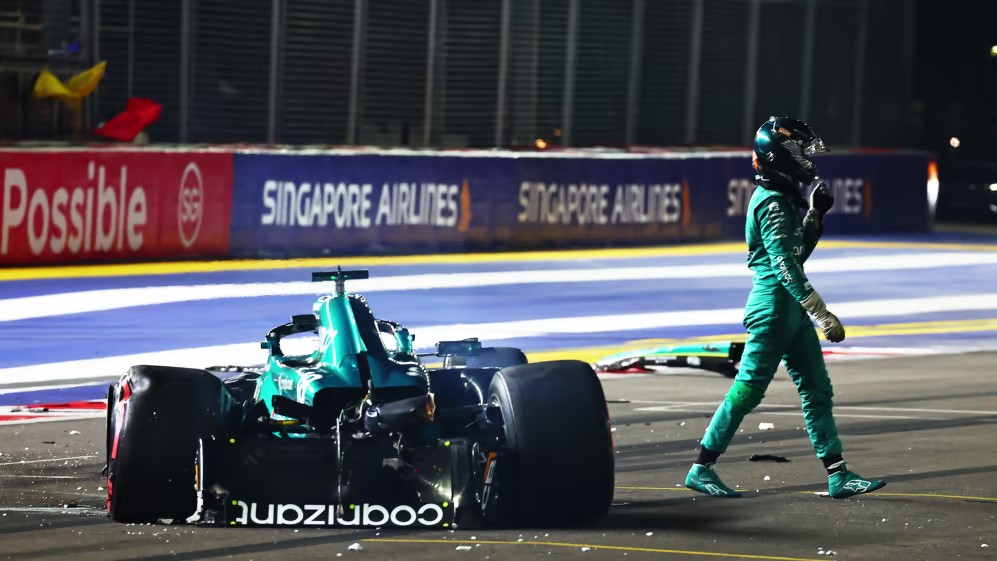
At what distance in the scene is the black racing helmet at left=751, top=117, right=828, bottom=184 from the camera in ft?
30.1

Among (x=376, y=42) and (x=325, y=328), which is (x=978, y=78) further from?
(x=325, y=328)

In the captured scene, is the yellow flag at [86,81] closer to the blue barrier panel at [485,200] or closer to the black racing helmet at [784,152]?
the blue barrier panel at [485,200]

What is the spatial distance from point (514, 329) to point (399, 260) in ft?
22.1

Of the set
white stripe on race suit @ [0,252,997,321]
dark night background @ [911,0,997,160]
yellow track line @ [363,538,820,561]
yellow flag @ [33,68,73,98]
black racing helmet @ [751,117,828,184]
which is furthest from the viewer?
dark night background @ [911,0,997,160]

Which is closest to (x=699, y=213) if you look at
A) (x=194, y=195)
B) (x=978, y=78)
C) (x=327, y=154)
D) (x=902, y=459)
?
(x=327, y=154)

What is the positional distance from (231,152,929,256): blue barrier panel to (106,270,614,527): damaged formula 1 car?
48.0 ft

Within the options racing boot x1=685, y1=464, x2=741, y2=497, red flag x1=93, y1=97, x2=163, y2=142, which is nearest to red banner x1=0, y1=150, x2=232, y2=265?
red flag x1=93, y1=97, x2=163, y2=142

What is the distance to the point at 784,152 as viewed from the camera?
9.20 metres

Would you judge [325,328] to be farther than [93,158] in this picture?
No

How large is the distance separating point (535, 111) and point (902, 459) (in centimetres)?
2056

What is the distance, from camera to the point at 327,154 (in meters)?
23.6

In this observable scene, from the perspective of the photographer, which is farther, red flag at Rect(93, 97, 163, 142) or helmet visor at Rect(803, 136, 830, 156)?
red flag at Rect(93, 97, 163, 142)

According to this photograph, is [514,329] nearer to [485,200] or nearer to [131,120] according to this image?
[485,200]

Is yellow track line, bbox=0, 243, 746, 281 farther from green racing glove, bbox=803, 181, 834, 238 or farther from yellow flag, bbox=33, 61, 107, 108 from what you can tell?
green racing glove, bbox=803, 181, 834, 238
